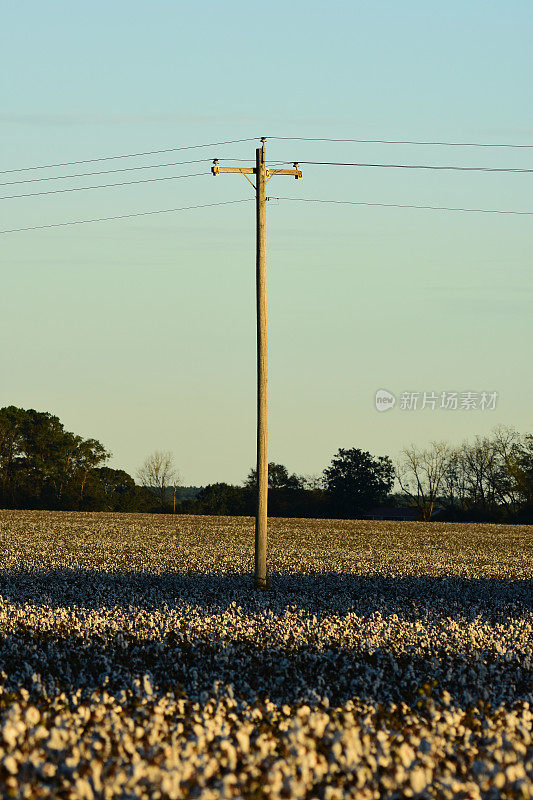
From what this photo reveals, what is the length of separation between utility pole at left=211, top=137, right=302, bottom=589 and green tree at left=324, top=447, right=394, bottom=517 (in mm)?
75128

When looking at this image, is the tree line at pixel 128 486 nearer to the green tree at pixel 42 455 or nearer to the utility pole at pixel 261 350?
the green tree at pixel 42 455

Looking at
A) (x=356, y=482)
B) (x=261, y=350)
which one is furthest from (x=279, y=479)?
(x=261, y=350)

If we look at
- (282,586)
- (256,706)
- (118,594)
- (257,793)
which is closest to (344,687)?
(256,706)

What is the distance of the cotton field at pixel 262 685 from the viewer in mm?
7016

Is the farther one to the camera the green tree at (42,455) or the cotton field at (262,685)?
the green tree at (42,455)

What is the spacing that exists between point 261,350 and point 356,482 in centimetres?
7813

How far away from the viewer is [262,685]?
11531 mm

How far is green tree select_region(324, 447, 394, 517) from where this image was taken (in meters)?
102

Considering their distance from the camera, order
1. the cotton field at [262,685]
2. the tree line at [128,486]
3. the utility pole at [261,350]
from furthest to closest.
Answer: the tree line at [128,486], the utility pole at [261,350], the cotton field at [262,685]

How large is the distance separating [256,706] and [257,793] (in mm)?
3440

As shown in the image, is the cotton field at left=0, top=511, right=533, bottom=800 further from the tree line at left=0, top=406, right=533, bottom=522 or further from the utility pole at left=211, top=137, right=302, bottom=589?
the tree line at left=0, top=406, right=533, bottom=522

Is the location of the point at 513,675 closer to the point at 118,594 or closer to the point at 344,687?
the point at 344,687

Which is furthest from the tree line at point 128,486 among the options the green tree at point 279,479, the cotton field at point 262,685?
the cotton field at point 262,685

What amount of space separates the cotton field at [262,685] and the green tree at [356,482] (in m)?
72.9
